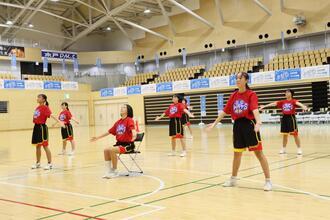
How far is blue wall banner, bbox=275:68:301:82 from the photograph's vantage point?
2659cm

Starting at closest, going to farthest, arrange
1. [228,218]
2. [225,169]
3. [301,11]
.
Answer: [228,218], [225,169], [301,11]

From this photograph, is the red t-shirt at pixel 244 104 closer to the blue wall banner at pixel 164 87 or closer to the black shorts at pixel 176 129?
the black shorts at pixel 176 129

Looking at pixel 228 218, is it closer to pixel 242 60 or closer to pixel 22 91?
pixel 242 60

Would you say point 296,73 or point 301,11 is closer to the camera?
point 296,73

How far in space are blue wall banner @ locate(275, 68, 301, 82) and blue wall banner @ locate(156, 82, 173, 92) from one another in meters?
9.92

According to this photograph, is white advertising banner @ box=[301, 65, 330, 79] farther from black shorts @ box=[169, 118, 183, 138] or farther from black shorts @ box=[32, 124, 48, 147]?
black shorts @ box=[32, 124, 48, 147]

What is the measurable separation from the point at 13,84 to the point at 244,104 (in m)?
31.4

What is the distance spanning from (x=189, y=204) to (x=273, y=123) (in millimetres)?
22956

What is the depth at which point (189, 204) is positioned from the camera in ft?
19.0

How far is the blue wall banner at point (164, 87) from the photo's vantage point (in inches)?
1361

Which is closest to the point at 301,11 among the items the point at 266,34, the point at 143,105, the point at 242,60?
the point at 266,34

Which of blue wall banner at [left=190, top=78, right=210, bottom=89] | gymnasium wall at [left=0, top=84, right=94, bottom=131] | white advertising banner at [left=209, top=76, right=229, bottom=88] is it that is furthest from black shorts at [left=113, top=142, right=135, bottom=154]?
gymnasium wall at [left=0, top=84, right=94, bottom=131]

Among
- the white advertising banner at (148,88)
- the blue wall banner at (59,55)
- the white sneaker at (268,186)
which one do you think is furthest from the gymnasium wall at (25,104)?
the white sneaker at (268,186)

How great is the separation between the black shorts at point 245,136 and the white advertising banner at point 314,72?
20572 millimetres
